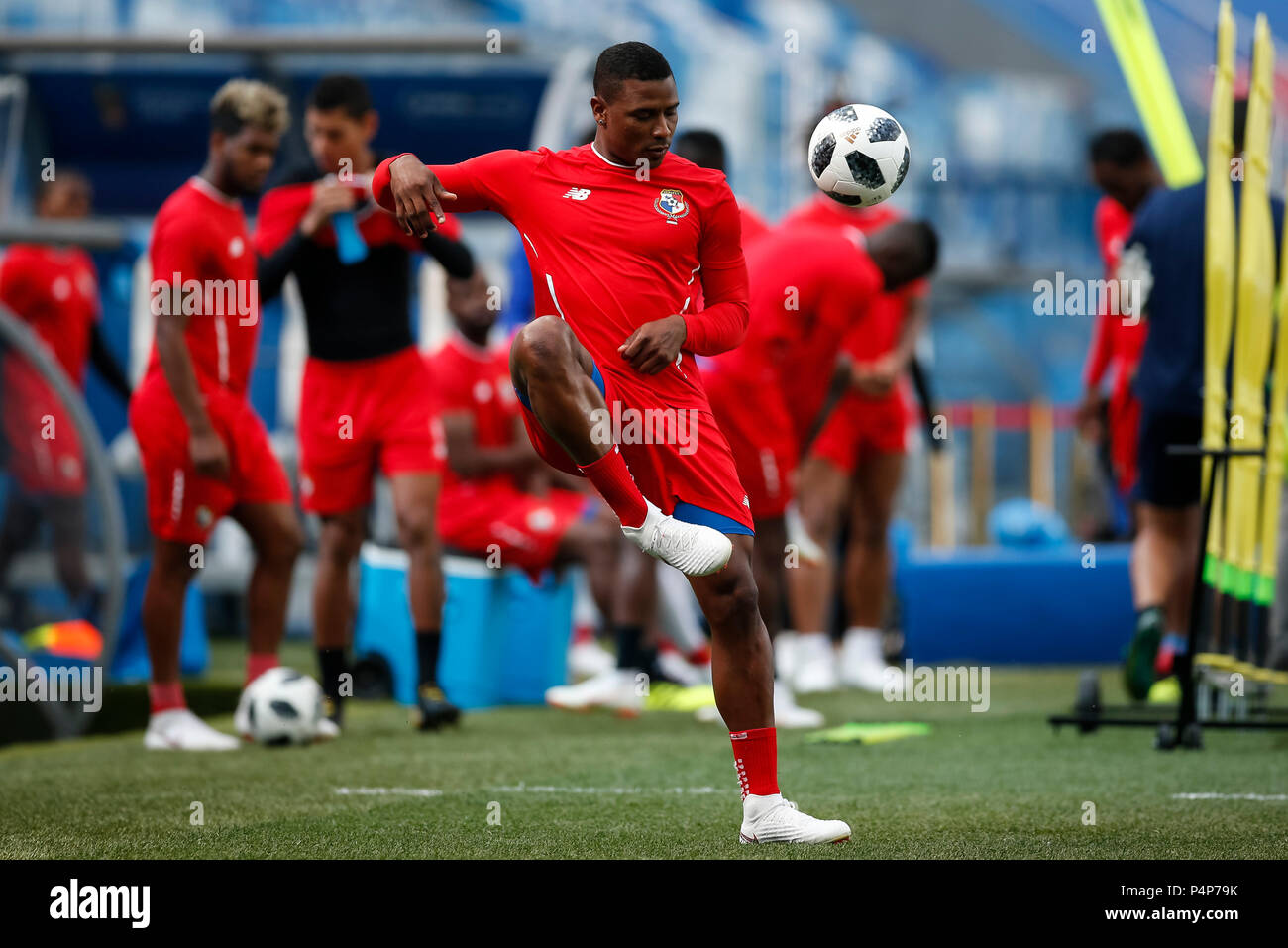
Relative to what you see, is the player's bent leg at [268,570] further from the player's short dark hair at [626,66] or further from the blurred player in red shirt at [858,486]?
the player's short dark hair at [626,66]

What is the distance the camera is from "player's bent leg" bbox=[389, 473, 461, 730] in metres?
6.83

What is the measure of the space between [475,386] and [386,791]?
3.69 m

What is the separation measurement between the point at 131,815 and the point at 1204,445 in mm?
3586

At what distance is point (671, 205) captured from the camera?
4254mm

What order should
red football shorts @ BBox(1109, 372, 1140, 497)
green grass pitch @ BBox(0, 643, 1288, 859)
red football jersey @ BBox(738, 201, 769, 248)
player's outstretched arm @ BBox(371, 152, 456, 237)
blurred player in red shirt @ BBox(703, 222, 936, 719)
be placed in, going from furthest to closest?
red football shorts @ BBox(1109, 372, 1140, 497)
red football jersey @ BBox(738, 201, 769, 248)
blurred player in red shirt @ BBox(703, 222, 936, 719)
player's outstretched arm @ BBox(371, 152, 456, 237)
green grass pitch @ BBox(0, 643, 1288, 859)

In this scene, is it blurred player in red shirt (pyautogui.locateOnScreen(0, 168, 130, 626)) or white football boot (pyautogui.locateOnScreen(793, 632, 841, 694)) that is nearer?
blurred player in red shirt (pyautogui.locateOnScreen(0, 168, 130, 626))

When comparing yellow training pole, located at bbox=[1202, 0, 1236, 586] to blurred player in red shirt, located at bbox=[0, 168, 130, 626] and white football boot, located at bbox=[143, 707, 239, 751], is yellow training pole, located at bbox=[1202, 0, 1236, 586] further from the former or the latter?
blurred player in red shirt, located at bbox=[0, 168, 130, 626]

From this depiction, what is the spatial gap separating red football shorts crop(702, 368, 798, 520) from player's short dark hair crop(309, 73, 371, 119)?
175 cm

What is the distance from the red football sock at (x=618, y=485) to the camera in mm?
3912

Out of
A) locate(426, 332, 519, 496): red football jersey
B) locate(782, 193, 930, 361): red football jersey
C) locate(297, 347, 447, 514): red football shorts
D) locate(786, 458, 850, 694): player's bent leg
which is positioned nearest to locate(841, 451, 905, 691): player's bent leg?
locate(786, 458, 850, 694): player's bent leg

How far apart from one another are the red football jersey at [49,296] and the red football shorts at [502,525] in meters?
2.96

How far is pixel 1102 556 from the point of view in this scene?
10.3 metres

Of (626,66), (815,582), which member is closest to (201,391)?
(626,66)

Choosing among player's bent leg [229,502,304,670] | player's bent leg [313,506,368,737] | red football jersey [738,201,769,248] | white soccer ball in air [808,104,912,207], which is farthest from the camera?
red football jersey [738,201,769,248]
